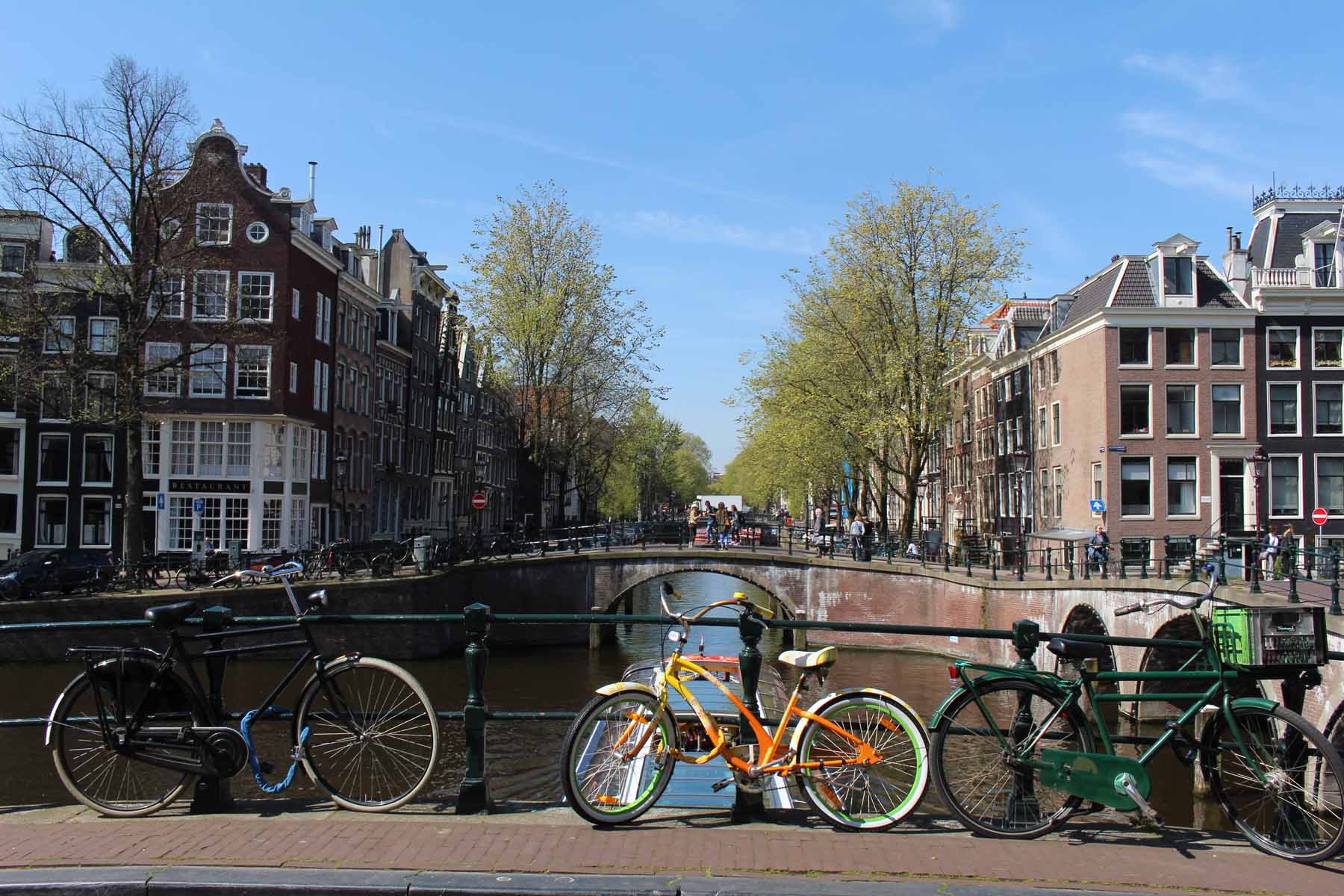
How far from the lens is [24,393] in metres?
31.2

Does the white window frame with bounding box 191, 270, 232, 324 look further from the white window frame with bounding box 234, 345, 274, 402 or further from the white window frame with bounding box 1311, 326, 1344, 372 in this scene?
the white window frame with bounding box 1311, 326, 1344, 372

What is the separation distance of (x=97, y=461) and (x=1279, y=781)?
42.6 meters

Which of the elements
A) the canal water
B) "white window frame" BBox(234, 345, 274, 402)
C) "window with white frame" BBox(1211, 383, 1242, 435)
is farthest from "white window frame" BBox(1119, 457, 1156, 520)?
"white window frame" BBox(234, 345, 274, 402)

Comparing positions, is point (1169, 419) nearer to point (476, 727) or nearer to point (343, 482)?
point (343, 482)

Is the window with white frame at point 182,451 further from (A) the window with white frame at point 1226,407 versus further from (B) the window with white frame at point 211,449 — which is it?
(A) the window with white frame at point 1226,407

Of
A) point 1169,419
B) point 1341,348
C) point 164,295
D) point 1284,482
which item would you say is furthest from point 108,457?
point 1341,348

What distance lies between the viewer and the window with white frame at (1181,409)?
39375 mm

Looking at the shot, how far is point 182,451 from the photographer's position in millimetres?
38562

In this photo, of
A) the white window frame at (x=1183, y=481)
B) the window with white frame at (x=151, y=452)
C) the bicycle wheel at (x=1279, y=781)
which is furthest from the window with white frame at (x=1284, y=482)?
the window with white frame at (x=151, y=452)

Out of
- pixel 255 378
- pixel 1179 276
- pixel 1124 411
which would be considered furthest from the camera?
pixel 1179 276

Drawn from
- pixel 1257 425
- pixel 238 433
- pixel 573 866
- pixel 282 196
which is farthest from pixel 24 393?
pixel 1257 425

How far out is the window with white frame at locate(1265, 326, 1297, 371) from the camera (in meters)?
39.9

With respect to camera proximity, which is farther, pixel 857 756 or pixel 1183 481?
pixel 1183 481

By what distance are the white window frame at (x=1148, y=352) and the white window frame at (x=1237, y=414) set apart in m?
2.37
